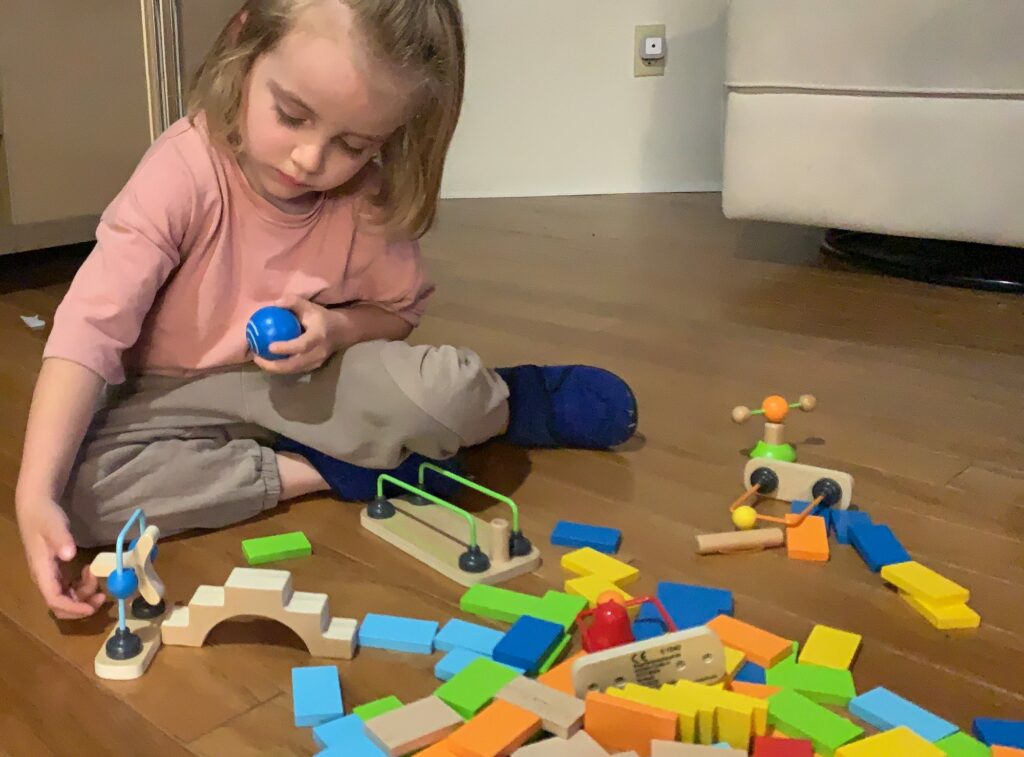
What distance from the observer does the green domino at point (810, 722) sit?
2.15 feet

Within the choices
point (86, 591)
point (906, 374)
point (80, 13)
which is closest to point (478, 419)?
point (86, 591)

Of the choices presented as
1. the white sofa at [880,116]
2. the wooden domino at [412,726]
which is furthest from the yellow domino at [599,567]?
the white sofa at [880,116]

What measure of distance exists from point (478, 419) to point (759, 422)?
0.38 meters

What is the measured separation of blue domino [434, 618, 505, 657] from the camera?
0.75 metres

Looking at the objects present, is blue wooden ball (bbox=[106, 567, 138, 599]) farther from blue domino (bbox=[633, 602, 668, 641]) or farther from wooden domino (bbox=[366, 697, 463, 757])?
blue domino (bbox=[633, 602, 668, 641])

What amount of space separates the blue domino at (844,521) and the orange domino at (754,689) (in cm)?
27

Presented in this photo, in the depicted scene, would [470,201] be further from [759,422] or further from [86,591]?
[86,591]

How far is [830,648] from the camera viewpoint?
2.49 feet

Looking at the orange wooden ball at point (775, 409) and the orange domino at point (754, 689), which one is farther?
the orange wooden ball at point (775, 409)

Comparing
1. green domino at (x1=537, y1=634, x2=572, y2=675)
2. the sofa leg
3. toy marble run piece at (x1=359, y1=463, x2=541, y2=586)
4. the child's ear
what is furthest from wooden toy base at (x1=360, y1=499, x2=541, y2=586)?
the sofa leg

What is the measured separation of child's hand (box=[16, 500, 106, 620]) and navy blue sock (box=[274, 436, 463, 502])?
9.8 inches

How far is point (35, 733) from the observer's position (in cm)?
66

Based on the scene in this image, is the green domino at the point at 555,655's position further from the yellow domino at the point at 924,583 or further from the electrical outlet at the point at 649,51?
the electrical outlet at the point at 649,51

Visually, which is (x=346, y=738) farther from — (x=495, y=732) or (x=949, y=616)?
(x=949, y=616)
